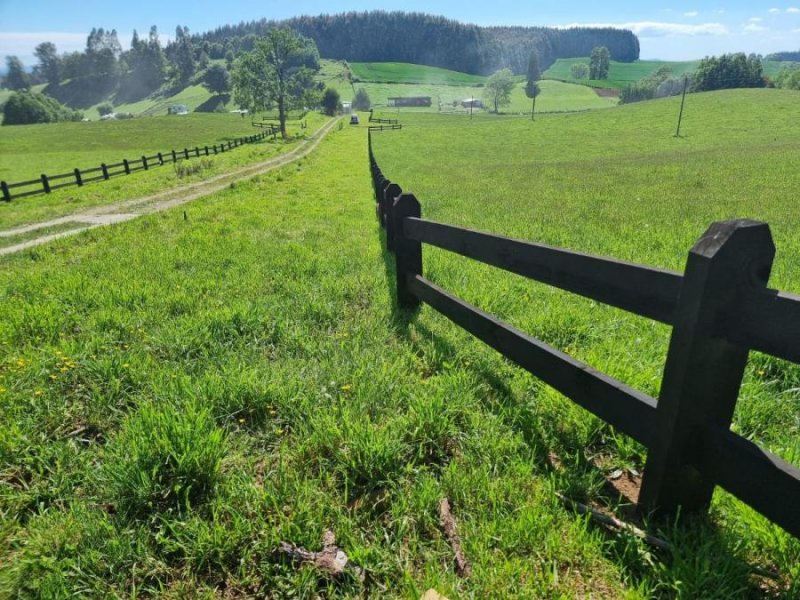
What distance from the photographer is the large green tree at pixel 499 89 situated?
128 m

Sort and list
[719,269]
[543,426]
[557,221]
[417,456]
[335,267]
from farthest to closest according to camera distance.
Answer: [557,221]
[335,267]
[543,426]
[417,456]
[719,269]

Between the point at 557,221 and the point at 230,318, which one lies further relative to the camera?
the point at 557,221

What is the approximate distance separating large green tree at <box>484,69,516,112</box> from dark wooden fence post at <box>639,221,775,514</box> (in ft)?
453

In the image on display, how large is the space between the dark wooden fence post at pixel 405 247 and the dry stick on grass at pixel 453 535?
2895 millimetres

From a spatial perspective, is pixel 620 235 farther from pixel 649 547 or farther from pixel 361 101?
pixel 361 101

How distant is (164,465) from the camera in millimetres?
2682

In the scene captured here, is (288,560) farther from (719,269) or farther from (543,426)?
(719,269)

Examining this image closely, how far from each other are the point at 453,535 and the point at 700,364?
144cm

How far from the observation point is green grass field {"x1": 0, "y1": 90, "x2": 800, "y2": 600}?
2.15 m

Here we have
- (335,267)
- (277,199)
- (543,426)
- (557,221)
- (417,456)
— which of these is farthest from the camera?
(277,199)

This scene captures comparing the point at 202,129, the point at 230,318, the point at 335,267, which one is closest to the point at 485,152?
the point at 335,267

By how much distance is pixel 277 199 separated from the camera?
49.1 ft

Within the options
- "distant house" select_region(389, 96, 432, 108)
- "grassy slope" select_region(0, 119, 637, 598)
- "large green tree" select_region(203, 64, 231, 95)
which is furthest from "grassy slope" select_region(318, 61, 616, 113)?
"grassy slope" select_region(0, 119, 637, 598)

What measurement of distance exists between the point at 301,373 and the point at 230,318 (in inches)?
59.1
